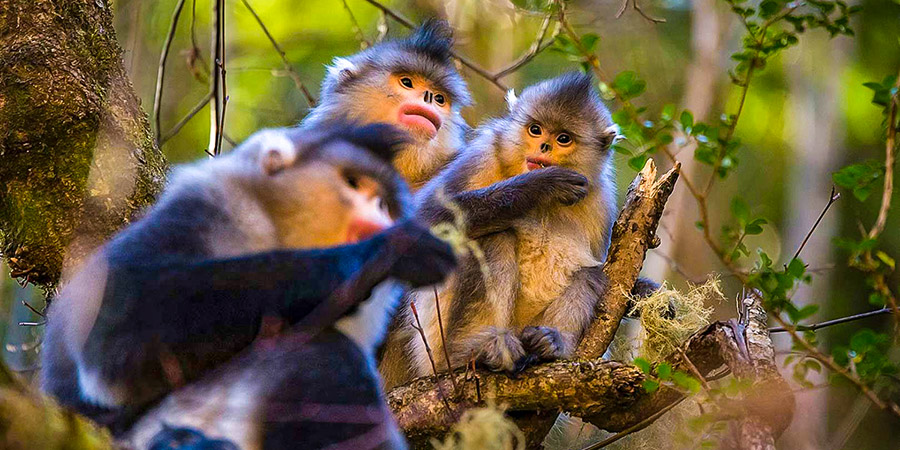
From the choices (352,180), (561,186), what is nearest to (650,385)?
(352,180)

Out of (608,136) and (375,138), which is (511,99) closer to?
(608,136)

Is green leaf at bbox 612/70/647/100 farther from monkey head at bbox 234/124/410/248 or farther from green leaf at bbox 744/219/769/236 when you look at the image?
monkey head at bbox 234/124/410/248

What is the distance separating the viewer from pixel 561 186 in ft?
13.0

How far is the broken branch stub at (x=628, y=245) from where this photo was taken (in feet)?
11.9

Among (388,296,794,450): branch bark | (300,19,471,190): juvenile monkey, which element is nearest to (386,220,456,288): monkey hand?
(388,296,794,450): branch bark

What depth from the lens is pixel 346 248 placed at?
254cm

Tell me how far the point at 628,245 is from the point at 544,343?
517 millimetres

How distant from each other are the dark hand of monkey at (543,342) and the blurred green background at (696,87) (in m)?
3.74

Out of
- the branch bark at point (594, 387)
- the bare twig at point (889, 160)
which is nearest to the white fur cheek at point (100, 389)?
the branch bark at point (594, 387)

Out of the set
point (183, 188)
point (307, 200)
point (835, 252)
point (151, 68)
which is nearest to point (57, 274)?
point (183, 188)

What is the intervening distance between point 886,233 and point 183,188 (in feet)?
28.5

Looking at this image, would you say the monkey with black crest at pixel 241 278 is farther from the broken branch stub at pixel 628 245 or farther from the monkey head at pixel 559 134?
the monkey head at pixel 559 134

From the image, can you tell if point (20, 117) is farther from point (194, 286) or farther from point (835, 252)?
point (835, 252)

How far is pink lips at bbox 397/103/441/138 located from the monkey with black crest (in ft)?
6.28
